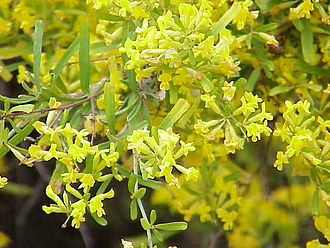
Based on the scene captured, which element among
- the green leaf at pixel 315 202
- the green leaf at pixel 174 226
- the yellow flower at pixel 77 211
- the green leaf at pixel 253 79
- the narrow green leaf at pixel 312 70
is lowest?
the green leaf at pixel 315 202

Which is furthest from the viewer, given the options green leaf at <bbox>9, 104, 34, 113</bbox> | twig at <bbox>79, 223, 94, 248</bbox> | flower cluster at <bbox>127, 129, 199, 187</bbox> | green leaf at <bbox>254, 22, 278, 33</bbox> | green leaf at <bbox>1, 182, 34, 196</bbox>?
green leaf at <bbox>1, 182, 34, 196</bbox>

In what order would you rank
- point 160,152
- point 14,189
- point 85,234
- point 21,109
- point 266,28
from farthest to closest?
point 14,189 < point 85,234 < point 266,28 < point 21,109 < point 160,152

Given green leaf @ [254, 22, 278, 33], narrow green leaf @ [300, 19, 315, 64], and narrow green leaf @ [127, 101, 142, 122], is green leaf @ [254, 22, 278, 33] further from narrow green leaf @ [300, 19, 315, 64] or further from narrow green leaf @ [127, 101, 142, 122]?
narrow green leaf @ [127, 101, 142, 122]

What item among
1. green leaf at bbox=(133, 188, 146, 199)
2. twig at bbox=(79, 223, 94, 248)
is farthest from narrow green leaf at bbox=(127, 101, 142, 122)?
twig at bbox=(79, 223, 94, 248)

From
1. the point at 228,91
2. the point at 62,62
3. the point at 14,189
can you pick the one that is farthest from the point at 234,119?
the point at 14,189

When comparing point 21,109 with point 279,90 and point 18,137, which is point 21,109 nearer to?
point 18,137

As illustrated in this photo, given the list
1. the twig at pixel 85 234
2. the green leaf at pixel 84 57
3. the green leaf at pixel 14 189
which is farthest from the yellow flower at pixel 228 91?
the green leaf at pixel 14 189

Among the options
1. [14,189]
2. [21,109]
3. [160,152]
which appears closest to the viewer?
[160,152]

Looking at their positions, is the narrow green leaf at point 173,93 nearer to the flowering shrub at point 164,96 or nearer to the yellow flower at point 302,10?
the flowering shrub at point 164,96
